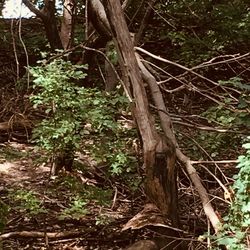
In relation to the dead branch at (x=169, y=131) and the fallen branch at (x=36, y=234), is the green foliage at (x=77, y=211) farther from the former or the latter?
the dead branch at (x=169, y=131)

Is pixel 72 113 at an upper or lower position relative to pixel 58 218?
upper

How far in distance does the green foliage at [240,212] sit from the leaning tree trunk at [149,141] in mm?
807

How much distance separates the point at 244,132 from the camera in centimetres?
421

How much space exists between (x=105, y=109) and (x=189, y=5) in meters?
4.23

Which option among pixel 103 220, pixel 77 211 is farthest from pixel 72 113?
pixel 103 220

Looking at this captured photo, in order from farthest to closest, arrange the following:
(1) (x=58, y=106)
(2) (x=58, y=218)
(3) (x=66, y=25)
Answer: (3) (x=66, y=25) < (2) (x=58, y=218) < (1) (x=58, y=106)

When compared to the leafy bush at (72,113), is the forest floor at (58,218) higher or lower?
lower

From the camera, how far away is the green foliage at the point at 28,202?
442 cm

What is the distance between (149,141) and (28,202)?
134cm

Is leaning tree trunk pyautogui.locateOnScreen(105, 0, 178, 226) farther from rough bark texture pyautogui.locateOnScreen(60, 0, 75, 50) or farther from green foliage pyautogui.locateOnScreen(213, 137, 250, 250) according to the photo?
rough bark texture pyautogui.locateOnScreen(60, 0, 75, 50)

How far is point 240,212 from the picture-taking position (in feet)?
10.1

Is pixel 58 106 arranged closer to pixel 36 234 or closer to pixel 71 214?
pixel 71 214

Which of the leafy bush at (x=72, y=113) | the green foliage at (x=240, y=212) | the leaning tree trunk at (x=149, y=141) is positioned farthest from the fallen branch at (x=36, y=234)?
the green foliage at (x=240, y=212)

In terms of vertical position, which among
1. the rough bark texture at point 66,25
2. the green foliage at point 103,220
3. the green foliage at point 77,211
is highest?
the rough bark texture at point 66,25
